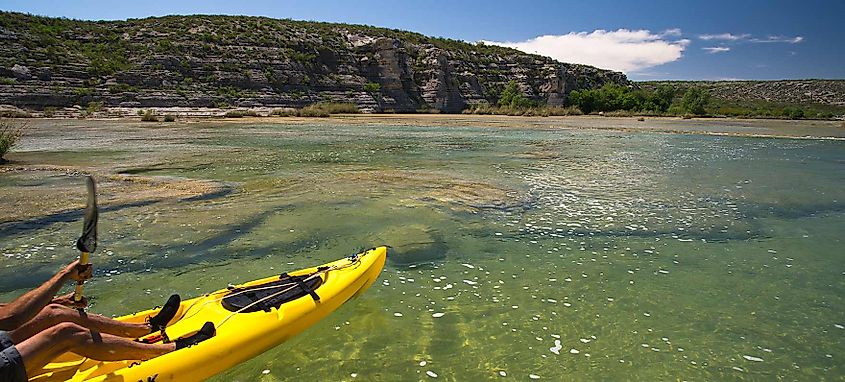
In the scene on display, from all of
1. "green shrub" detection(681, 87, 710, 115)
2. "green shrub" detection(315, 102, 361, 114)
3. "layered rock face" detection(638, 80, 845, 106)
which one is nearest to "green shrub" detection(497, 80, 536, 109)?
"green shrub" detection(681, 87, 710, 115)

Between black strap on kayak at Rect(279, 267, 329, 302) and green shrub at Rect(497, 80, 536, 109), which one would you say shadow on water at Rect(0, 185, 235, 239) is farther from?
green shrub at Rect(497, 80, 536, 109)

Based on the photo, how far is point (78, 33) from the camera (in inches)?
2175

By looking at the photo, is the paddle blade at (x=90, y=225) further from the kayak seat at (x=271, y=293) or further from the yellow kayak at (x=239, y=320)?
the kayak seat at (x=271, y=293)

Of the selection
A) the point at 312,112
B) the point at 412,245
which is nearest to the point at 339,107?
the point at 312,112

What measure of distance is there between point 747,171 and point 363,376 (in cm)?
1737

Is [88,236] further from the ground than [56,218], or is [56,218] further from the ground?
[88,236]

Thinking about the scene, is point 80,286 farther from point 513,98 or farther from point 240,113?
point 513,98

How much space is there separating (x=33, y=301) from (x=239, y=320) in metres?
1.50

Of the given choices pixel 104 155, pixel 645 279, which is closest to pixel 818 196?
pixel 645 279

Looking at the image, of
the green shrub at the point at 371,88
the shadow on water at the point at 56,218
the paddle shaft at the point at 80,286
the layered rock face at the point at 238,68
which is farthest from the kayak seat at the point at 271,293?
the green shrub at the point at 371,88

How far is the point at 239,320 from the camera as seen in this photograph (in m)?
4.63

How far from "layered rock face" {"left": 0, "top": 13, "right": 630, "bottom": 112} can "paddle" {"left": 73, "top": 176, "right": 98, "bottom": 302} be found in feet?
149

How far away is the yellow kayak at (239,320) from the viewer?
377 centimetres

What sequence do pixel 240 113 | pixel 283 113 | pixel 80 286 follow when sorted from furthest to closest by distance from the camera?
pixel 283 113 < pixel 240 113 < pixel 80 286
